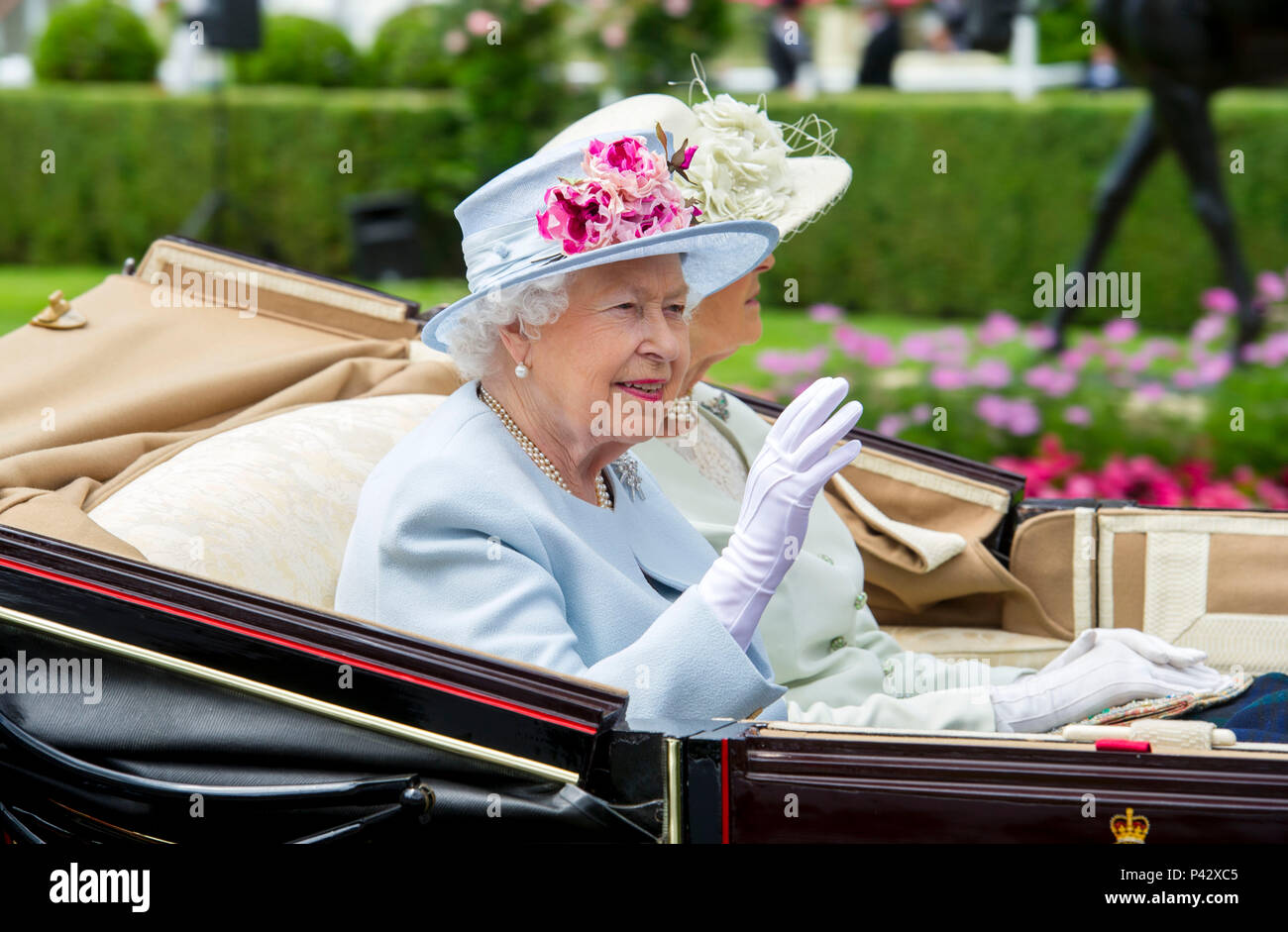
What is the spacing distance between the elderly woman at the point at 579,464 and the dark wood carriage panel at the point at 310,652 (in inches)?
5.9

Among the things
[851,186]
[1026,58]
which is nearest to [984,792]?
[851,186]

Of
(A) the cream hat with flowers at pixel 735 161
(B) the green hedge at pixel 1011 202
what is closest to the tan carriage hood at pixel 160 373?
(A) the cream hat with flowers at pixel 735 161

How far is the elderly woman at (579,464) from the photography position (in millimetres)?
1765

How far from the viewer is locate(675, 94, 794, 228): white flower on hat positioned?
2.54 meters

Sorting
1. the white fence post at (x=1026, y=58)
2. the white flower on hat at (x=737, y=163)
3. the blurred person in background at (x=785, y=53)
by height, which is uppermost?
the white fence post at (x=1026, y=58)

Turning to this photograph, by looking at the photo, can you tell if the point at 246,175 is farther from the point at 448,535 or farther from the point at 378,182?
the point at 448,535

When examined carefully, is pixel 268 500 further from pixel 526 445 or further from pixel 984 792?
pixel 984 792

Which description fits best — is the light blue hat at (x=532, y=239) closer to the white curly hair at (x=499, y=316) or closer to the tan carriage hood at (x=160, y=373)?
the white curly hair at (x=499, y=316)

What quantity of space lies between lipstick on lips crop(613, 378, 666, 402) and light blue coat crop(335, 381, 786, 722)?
0.17 m

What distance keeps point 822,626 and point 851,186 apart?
7603mm

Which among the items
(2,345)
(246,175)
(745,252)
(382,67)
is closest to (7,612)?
(2,345)

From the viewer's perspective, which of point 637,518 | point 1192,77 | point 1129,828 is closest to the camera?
point 1129,828

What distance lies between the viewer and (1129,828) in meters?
1.54

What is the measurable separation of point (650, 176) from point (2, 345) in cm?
124
